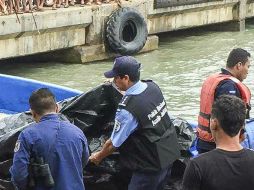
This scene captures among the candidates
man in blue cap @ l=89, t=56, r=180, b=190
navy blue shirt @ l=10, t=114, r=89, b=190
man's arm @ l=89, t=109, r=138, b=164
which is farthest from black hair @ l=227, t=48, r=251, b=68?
navy blue shirt @ l=10, t=114, r=89, b=190

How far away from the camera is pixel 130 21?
52.1 ft

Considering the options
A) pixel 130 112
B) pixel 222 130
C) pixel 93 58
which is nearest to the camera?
pixel 222 130

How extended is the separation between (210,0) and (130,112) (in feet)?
52.0

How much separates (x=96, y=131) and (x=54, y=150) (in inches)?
67.9

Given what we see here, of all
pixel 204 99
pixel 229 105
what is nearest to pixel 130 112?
pixel 204 99

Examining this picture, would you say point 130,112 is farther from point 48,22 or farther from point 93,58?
point 93,58

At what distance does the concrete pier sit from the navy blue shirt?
839 cm

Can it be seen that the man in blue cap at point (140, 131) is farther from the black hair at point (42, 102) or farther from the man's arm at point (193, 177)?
the man's arm at point (193, 177)

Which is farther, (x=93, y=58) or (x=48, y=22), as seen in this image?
(x=93, y=58)

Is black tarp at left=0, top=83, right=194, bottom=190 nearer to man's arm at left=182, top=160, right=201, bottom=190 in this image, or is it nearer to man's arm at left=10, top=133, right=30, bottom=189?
man's arm at left=10, top=133, right=30, bottom=189

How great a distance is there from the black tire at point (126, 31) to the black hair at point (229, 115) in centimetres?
1227

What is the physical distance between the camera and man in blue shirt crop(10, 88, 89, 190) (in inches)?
150

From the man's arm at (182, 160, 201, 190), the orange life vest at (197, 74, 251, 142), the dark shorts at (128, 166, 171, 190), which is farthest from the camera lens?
the orange life vest at (197, 74, 251, 142)

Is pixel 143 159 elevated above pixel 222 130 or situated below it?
below
